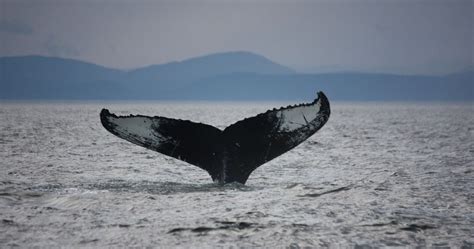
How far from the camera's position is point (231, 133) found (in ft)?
23.2

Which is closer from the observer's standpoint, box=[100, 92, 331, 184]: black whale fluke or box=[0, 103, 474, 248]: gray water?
box=[0, 103, 474, 248]: gray water

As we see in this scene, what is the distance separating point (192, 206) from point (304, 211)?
1164 mm

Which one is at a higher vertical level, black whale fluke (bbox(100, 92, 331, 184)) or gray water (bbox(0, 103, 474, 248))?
black whale fluke (bbox(100, 92, 331, 184))

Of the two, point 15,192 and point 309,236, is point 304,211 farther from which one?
point 15,192

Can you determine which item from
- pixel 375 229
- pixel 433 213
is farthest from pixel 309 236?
pixel 433 213

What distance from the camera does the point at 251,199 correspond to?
6.38m

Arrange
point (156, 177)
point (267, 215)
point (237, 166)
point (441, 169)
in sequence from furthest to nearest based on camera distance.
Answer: point (441, 169)
point (156, 177)
point (237, 166)
point (267, 215)

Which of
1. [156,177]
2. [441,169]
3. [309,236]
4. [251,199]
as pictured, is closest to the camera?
[309,236]

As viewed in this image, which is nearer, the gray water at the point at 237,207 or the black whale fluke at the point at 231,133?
the gray water at the point at 237,207

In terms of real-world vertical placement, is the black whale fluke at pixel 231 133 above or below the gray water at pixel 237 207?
above

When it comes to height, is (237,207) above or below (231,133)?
below

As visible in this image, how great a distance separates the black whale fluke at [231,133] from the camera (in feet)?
22.4

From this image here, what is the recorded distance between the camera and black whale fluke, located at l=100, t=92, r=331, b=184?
684cm

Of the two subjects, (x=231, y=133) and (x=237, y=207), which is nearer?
(x=237, y=207)
